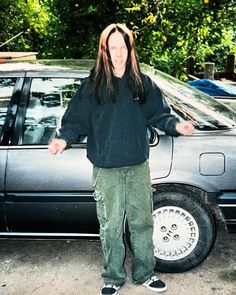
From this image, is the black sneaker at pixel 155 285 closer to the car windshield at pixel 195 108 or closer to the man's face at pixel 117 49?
the car windshield at pixel 195 108

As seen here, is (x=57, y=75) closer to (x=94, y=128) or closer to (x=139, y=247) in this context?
(x=94, y=128)

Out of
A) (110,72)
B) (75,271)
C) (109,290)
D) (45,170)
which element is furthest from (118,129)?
(75,271)

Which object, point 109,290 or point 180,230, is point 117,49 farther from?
point 109,290

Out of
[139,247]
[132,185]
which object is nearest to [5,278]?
[139,247]

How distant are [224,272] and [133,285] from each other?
0.76 m

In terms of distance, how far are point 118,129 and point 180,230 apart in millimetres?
→ 1079

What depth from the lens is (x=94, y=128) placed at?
2.62m

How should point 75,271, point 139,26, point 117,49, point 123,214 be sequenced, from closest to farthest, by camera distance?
point 117,49, point 123,214, point 75,271, point 139,26

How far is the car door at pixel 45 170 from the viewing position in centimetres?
312

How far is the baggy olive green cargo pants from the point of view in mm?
2716

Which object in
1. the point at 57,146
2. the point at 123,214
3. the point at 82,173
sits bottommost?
the point at 123,214

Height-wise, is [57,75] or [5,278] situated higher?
[57,75]

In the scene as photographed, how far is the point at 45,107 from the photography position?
3.18 m

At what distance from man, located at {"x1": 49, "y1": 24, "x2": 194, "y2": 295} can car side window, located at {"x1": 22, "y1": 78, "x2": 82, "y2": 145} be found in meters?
0.46
